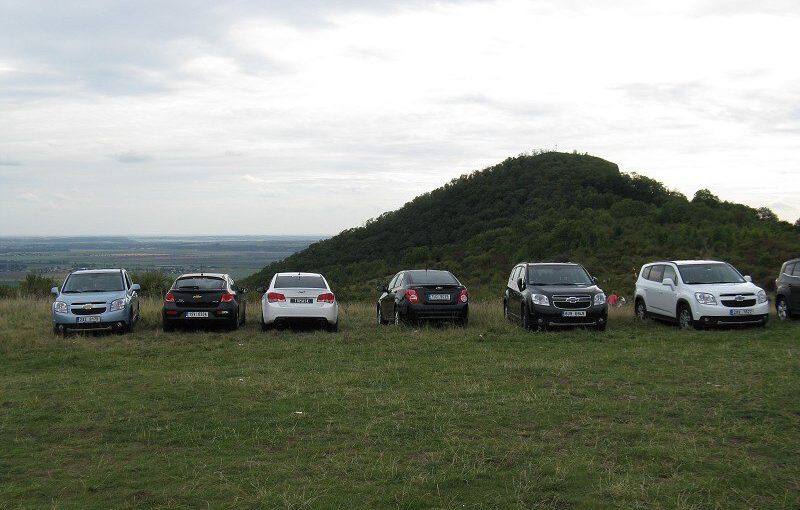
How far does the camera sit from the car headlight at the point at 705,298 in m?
17.8

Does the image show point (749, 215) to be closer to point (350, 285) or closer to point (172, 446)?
point (350, 285)

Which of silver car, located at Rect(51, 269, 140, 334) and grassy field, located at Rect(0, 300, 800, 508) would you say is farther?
silver car, located at Rect(51, 269, 140, 334)

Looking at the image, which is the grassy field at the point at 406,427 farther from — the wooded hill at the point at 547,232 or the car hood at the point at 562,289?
the wooded hill at the point at 547,232

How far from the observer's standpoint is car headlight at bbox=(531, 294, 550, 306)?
17.9 m

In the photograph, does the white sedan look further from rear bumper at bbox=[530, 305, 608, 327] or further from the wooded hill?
the wooded hill

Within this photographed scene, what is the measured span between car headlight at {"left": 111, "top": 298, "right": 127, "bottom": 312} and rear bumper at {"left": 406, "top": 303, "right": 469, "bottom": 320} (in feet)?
22.2

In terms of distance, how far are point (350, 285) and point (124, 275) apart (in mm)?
30872

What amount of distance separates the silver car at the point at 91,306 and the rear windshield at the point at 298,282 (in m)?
3.66

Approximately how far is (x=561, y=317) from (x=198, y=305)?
8.44 metres

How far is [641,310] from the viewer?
20.7 m

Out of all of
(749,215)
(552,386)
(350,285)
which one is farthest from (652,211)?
(552,386)

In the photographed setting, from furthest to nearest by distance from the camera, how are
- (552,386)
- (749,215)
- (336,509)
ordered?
(749,215), (552,386), (336,509)

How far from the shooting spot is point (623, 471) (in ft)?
21.3

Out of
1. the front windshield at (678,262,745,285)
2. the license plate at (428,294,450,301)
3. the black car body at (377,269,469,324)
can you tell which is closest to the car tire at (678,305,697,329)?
the front windshield at (678,262,745,285)
